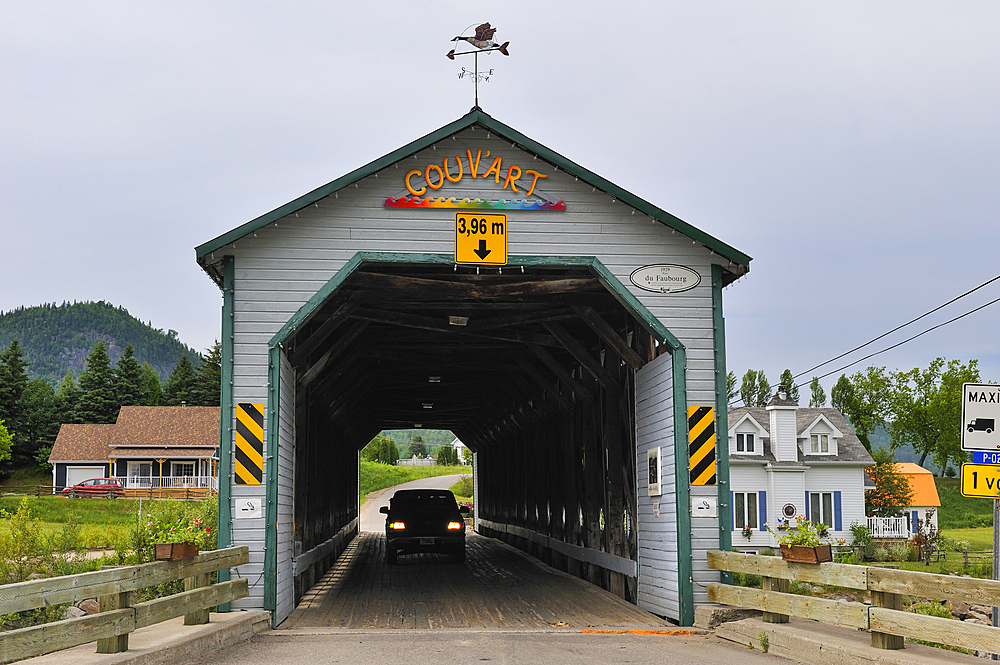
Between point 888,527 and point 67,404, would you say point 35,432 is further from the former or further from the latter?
point 888,527

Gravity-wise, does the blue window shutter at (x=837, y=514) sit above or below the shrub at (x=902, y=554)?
above

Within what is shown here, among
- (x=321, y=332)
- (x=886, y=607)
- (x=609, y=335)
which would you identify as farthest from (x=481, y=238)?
(x=886, y=607)

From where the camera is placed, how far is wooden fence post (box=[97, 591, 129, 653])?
6820mm

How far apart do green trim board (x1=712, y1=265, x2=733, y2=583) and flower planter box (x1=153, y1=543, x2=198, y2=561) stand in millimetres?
5531

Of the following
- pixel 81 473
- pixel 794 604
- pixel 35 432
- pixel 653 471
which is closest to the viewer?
pixel 794 604

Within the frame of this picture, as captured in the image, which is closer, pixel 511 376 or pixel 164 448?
pixel 511 376

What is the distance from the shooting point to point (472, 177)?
1062 centimetres

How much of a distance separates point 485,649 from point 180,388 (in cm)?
7396

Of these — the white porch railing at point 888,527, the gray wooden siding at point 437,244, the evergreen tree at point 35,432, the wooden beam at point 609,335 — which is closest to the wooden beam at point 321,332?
the gray wooden siding at point 437,244

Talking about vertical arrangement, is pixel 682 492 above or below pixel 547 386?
below

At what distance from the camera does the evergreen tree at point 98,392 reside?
2911 inches

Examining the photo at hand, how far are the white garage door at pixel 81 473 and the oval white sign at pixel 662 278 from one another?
57163mm

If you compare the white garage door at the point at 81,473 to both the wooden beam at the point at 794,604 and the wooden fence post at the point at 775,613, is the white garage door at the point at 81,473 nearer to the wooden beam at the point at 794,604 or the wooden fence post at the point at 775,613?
the wooden beam at the point at 794,604

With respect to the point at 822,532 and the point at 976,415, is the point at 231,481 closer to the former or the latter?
the point at 822,532
